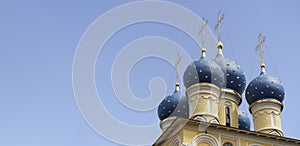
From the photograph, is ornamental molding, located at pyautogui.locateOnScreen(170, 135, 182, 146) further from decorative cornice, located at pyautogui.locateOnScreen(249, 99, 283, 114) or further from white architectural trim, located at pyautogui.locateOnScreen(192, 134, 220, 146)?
decorative cornice, located at pyautogui.locateOnScreen(249, 99, 283, 114)

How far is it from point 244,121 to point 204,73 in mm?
3938

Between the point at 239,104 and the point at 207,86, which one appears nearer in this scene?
the point at 207,86

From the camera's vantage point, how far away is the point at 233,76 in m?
21.2

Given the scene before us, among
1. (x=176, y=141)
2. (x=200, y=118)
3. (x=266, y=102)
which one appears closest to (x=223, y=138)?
(x=176, y=141)

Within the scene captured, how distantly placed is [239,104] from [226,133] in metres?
3.37

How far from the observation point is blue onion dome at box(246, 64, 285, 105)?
67.9 ft

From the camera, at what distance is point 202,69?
2002 centimetres

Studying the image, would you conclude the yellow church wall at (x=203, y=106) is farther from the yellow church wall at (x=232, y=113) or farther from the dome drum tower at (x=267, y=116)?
the dome drum tower at (x=267, y=116)

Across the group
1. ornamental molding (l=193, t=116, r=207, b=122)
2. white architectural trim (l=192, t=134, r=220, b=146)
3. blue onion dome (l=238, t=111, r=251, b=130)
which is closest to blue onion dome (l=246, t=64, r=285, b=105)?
blue onion dome (l=238, t=111, r=251, b=130)

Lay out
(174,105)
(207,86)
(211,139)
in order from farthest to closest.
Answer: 1. (174,105)
2. (207,86)
3. (211,139)

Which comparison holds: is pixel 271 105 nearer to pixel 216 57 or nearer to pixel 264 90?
pixel 264 90

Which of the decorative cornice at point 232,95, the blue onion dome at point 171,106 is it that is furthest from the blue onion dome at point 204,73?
the blue onion dome at point 171,106

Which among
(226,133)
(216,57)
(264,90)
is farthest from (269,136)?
(216,57)

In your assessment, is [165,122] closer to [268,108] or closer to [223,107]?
[223,107]
